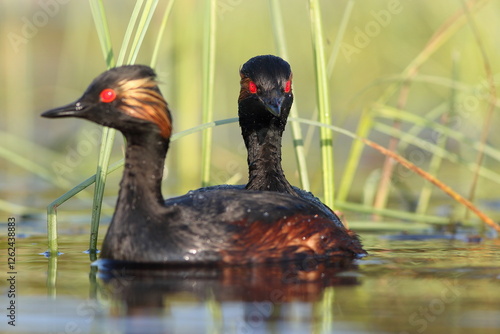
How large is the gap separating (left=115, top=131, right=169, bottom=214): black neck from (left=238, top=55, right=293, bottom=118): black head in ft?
3.52

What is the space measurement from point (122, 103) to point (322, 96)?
176 centimetres

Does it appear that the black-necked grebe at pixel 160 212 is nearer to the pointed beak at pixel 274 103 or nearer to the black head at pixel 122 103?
the black head at pixel 122 103

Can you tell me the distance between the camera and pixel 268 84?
7957 millimetres

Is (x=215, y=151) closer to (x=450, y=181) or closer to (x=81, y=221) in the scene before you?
(x=450, y=181)

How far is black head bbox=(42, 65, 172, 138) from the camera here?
7.00 m

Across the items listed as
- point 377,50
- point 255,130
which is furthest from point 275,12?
point 377,50

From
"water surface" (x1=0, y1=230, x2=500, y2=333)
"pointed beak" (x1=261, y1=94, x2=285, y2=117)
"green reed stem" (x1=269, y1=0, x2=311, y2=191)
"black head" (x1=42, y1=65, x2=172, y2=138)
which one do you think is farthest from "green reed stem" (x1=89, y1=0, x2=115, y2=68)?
"water surface" (x1=0, y1=230, x2=500, y2=333)

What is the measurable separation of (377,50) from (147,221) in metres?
11.1

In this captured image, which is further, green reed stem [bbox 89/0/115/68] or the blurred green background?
the blurred green background

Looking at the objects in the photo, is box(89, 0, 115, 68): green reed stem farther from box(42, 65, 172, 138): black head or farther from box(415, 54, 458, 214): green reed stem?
box(415, 54, 458, 214): green reed stem

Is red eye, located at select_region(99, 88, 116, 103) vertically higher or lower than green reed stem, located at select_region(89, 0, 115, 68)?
lower

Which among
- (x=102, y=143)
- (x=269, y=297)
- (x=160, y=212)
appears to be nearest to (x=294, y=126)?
(x=102, y=143)

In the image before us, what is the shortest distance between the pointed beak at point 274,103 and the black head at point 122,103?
1.00 m

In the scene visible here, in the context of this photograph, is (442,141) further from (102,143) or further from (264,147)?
(102,143)
